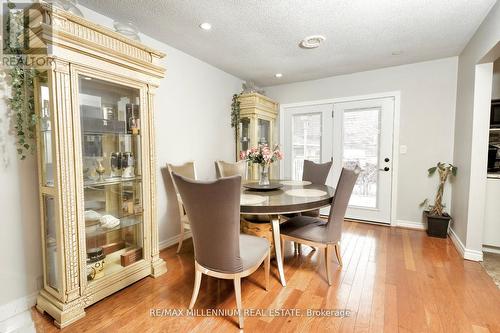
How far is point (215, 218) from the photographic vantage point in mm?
1479

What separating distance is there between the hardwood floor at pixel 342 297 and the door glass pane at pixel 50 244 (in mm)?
251

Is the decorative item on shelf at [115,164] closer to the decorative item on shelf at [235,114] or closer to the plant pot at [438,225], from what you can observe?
the decorative item on shelf at [235,114]

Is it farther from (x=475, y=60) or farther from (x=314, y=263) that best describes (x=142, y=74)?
(x=475, y=60)

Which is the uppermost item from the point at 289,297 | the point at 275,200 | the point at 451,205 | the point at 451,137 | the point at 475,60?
the point at 475,60

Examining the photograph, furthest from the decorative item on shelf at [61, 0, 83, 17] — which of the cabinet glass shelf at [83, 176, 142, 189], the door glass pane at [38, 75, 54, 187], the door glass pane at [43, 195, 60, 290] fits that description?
the door glass pane at [43, 195, 60, 290]

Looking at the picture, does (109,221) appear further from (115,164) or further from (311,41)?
(311,41)

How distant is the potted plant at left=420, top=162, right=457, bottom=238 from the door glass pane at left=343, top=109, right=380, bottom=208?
717 millimetres

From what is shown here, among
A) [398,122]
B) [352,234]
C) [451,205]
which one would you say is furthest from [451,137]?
[352,234]

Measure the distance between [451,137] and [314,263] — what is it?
261cm

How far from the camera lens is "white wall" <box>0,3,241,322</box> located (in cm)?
166

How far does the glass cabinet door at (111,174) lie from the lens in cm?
185

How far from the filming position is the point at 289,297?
74.1 inches

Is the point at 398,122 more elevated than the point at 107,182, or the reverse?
the point at 398,122

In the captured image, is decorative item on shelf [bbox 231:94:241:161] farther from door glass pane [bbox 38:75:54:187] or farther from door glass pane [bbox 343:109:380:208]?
door glass pane [bbox 38:75:54:187]
